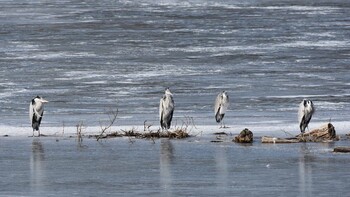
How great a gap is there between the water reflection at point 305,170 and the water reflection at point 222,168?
0.80 meters

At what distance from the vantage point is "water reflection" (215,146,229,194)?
1240 cm

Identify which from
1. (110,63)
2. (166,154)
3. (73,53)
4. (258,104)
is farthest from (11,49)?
(166,154)

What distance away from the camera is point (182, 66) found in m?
28.5

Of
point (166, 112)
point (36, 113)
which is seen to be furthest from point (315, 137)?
point (36, 113)

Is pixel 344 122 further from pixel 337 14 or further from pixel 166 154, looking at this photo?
pixel 337 14

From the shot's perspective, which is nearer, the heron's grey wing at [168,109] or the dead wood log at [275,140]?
the dead wood log at [275,140]

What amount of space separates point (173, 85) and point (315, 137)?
919 cm

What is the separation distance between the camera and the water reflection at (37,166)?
12633 mm

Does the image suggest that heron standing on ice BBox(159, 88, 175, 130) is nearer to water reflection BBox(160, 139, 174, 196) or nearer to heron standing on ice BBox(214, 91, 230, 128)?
heron standing on ice BBox(214, 91, 230, 128)

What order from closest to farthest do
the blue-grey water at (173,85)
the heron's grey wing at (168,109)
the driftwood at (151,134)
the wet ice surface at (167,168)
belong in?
the wet ice surface at (167,168) < the blue-grey water at (173,85) < the driftwood at (151,134) < the heron's grey wing at (168,109)

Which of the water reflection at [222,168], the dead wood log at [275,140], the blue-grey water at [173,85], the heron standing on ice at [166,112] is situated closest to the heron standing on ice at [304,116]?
the blue-grey water at [173,85]

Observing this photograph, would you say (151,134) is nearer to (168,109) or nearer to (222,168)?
(168,109)

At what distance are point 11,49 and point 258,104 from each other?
1201 centimetres

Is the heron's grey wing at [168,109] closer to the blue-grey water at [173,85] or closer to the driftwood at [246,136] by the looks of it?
the blue-grey water at [173,85]
